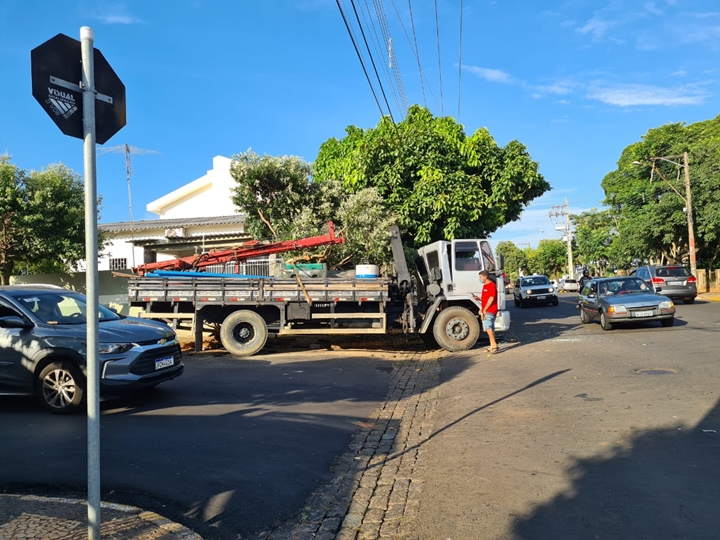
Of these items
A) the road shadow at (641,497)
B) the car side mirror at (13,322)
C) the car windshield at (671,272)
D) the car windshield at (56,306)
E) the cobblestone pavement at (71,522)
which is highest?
the car windshield at (671,272)

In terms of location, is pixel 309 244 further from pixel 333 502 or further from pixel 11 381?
pixel 333 502

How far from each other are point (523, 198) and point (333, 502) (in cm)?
1699

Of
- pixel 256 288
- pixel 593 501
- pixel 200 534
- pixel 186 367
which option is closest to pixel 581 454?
pixel 593 501

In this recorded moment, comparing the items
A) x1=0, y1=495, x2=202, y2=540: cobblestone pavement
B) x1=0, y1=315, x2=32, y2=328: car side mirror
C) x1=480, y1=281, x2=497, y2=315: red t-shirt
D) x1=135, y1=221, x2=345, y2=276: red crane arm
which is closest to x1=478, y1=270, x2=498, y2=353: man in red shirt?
x1=480, y1=281, x2=497, y2=315: red t-shirt

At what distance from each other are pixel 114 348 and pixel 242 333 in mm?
6363

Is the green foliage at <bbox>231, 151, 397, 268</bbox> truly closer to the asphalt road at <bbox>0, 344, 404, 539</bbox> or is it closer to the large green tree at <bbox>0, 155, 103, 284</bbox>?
the large green tree at <bbox>0, 155, 103, 284</bbox>

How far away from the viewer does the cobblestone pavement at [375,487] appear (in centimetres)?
435

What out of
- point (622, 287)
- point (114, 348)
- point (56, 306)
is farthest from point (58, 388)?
point (622, 287)

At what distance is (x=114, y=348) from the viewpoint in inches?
302

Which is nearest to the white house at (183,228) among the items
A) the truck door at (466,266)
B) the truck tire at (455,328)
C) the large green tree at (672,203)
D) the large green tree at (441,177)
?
the large green tree at (441,177)

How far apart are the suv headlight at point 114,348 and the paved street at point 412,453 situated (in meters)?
0.80

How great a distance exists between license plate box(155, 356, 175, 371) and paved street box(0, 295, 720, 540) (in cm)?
52

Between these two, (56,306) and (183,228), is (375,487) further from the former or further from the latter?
(183,228)

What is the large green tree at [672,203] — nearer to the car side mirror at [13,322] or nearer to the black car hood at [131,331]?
the black car hood at [131,331]
